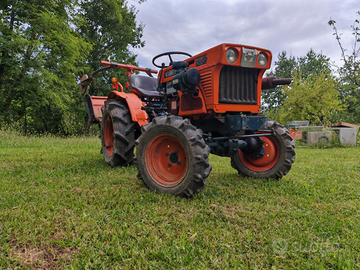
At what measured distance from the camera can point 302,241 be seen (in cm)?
175

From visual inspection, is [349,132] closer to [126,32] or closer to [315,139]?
[315,139]

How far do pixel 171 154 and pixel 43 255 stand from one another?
1671mm

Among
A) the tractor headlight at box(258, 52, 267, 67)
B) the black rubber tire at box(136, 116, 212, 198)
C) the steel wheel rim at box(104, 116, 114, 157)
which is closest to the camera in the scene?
the black rubber tire at box(136, 116, 212, 198)

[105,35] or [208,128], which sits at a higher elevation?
[105,35]

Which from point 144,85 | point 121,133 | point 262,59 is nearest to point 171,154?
point 121,133

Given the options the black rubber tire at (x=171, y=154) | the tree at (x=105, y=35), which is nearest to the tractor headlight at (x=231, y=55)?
the black rubber tire at (x=171, y=154)

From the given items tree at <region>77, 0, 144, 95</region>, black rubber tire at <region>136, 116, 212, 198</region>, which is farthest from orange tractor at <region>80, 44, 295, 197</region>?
tree at <region>77, 0, 144, 95</region>

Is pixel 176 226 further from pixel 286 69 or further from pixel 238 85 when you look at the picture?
pixel 286 69

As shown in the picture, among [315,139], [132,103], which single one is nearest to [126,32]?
[315,139]

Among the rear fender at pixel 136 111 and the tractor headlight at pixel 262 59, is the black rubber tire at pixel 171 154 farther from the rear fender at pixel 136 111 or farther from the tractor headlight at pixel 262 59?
the tractor headlight at pixel 262 59

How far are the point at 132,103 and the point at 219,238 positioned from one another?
9.43ft

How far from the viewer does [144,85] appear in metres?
4.89

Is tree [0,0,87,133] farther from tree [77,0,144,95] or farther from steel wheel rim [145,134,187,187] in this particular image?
steel wheel rim [145,134,187,187]

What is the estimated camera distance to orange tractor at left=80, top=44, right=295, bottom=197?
2.68 meters
